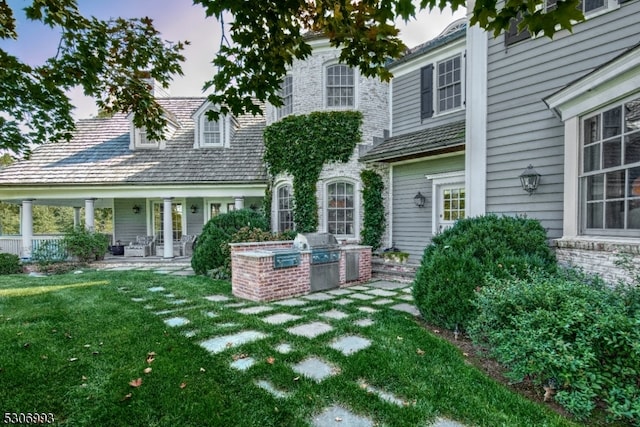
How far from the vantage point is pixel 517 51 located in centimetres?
562

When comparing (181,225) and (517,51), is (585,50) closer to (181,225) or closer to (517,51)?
(517,51)

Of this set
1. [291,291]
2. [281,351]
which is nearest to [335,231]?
[291,291]

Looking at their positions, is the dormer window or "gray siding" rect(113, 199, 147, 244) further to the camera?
"gray siding" rect(113, 199, 147, 244)

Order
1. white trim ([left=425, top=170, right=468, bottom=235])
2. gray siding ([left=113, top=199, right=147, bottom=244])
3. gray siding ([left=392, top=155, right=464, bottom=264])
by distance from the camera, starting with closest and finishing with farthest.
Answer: white trim ([left=425, top=170, right=468, bottom=235]) < gray siding ([left=392, top=155, right=464, bottom=264]) < gray siding ([left=113, top=199, right=147, bottom=244])

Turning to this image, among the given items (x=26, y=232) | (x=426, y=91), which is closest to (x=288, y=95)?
(x=426, y=91)

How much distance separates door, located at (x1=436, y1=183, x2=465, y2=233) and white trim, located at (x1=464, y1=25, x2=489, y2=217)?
2088mm

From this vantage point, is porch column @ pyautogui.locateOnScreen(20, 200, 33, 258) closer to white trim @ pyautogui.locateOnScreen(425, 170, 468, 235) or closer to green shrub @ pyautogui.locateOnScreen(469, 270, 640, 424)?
white trim @ pyautogui.locateOnScreen(425, 170, 468, 235)

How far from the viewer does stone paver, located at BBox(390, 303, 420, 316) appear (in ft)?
16.9

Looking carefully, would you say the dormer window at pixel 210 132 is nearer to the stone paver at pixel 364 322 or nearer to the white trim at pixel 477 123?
the white trim at pixel 477 123

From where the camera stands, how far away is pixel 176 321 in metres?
4.67

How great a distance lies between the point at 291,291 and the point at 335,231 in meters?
4.15

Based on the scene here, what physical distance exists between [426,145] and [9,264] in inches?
523

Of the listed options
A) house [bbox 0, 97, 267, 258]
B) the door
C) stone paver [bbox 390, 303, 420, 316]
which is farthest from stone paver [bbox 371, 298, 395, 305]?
house [bbox 0, 97, 267, 258]

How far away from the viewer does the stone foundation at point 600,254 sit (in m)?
3.70
